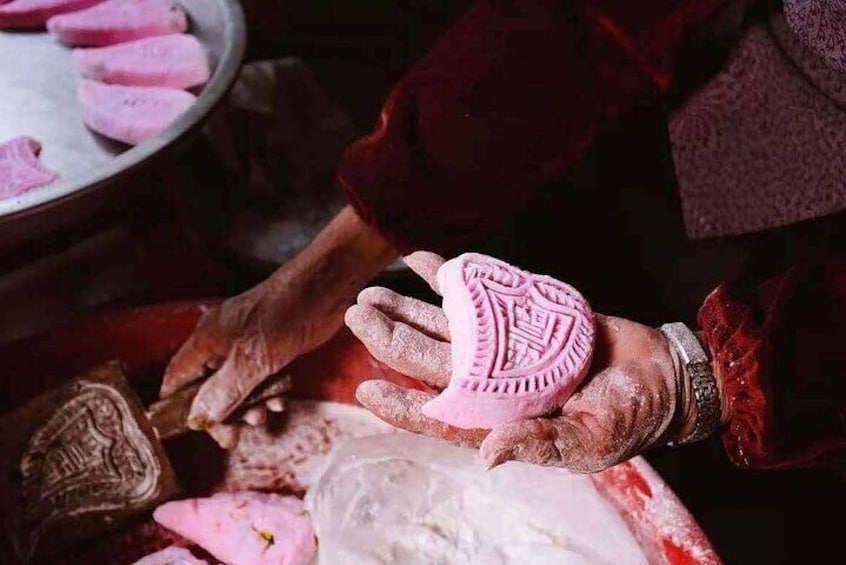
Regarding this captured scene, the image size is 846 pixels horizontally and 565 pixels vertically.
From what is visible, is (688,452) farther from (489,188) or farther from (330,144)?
(330,144)

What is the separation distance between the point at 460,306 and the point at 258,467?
583mm

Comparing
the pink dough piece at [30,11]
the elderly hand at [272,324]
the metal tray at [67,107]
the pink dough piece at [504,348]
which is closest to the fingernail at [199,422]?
the elderly hand at [272,324]

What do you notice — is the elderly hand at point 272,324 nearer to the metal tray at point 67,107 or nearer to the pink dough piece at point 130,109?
the metal tray at point 67,107

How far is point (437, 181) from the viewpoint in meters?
1.37

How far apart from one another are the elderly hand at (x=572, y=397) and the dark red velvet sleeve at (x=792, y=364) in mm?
77

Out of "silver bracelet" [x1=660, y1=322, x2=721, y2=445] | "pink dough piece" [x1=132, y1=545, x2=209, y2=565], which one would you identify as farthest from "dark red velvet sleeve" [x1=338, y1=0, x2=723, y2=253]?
"pink dough piece" [x1=132, y1=545, x2=209, y2=565]

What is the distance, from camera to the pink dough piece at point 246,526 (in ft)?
4.07

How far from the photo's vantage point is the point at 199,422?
134 centimetres

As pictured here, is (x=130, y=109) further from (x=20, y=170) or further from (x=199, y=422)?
(x=199, y=422)

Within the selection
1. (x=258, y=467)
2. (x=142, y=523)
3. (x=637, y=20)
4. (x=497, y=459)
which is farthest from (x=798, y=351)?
(x=142, y=523)

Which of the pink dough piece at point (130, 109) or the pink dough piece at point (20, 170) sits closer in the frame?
the pink dough piece at point (20, 170)

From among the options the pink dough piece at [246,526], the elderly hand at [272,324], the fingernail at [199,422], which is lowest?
the pink dough piece at [246,526]

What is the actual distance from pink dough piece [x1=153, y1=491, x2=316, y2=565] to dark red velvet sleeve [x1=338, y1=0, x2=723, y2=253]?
429 millimetres

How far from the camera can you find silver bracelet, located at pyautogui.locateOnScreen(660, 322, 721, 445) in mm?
1057
